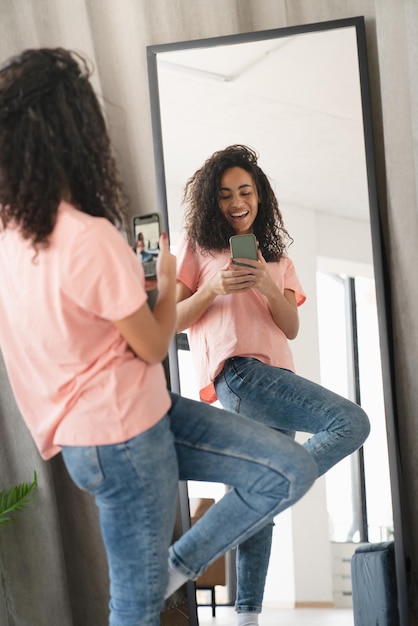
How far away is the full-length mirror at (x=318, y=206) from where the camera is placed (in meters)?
2.36

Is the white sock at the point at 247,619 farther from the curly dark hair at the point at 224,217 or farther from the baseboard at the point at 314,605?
the curly dark hair at the point at 224,217

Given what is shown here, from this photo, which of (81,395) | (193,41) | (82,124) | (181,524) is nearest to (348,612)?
(181,524)

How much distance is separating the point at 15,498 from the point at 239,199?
1.08 m

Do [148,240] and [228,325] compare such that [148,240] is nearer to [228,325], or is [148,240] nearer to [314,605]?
[228,325]

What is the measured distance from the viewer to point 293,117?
2449 mm

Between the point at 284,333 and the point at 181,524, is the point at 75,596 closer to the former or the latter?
the point at 181,524

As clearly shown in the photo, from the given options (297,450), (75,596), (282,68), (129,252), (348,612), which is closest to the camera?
(129,252)

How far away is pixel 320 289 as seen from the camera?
2.44 meters

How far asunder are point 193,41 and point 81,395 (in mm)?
1474

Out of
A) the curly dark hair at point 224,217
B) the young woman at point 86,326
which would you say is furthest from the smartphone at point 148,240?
the curly dark hair at point 224,217

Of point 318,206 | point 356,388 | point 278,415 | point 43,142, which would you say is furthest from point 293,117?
point 43,142

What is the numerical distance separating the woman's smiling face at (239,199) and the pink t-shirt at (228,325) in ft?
0.35

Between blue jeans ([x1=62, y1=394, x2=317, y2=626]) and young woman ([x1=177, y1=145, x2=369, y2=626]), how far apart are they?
40 centimetres

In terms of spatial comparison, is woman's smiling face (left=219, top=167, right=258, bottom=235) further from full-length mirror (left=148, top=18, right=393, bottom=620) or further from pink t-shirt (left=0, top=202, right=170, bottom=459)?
pink t-shirt (left=0, top=202, right=170, bottom=459)
